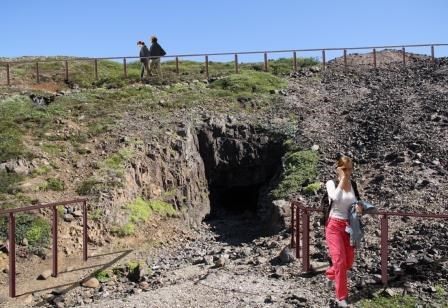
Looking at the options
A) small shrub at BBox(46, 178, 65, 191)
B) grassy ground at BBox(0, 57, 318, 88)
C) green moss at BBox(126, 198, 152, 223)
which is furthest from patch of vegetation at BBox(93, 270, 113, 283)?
grassy ground at BBox(0, 57, 318, 88)

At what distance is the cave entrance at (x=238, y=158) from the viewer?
17.9 metres

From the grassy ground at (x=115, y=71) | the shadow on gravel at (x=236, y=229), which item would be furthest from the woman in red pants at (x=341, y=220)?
the grassy ground at (x=115, y=71)

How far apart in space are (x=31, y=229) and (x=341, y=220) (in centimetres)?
784

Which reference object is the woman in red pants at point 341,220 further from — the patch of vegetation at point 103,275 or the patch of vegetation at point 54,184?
the patch of vegetation at point 54,184

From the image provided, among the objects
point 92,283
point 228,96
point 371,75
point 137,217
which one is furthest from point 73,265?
point 371,75

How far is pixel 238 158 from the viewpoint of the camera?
1805 centimetres

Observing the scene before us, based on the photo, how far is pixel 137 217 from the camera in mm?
13789

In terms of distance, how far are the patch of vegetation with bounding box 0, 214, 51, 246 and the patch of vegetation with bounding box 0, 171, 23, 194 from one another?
1223mm

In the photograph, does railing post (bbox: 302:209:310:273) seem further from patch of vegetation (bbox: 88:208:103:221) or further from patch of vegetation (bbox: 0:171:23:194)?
patch of vegetation (bbox: 0:171:23:194)

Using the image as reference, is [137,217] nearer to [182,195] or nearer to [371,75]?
[182,195]

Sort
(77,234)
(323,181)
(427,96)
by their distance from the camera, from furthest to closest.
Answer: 1. (427,96)
2. (323,181)
3. (77,234)

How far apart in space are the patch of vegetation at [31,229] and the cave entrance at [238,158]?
6779 mm

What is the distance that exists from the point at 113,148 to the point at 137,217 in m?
2.90

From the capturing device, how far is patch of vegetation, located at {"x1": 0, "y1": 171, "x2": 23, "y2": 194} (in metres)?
12.9
